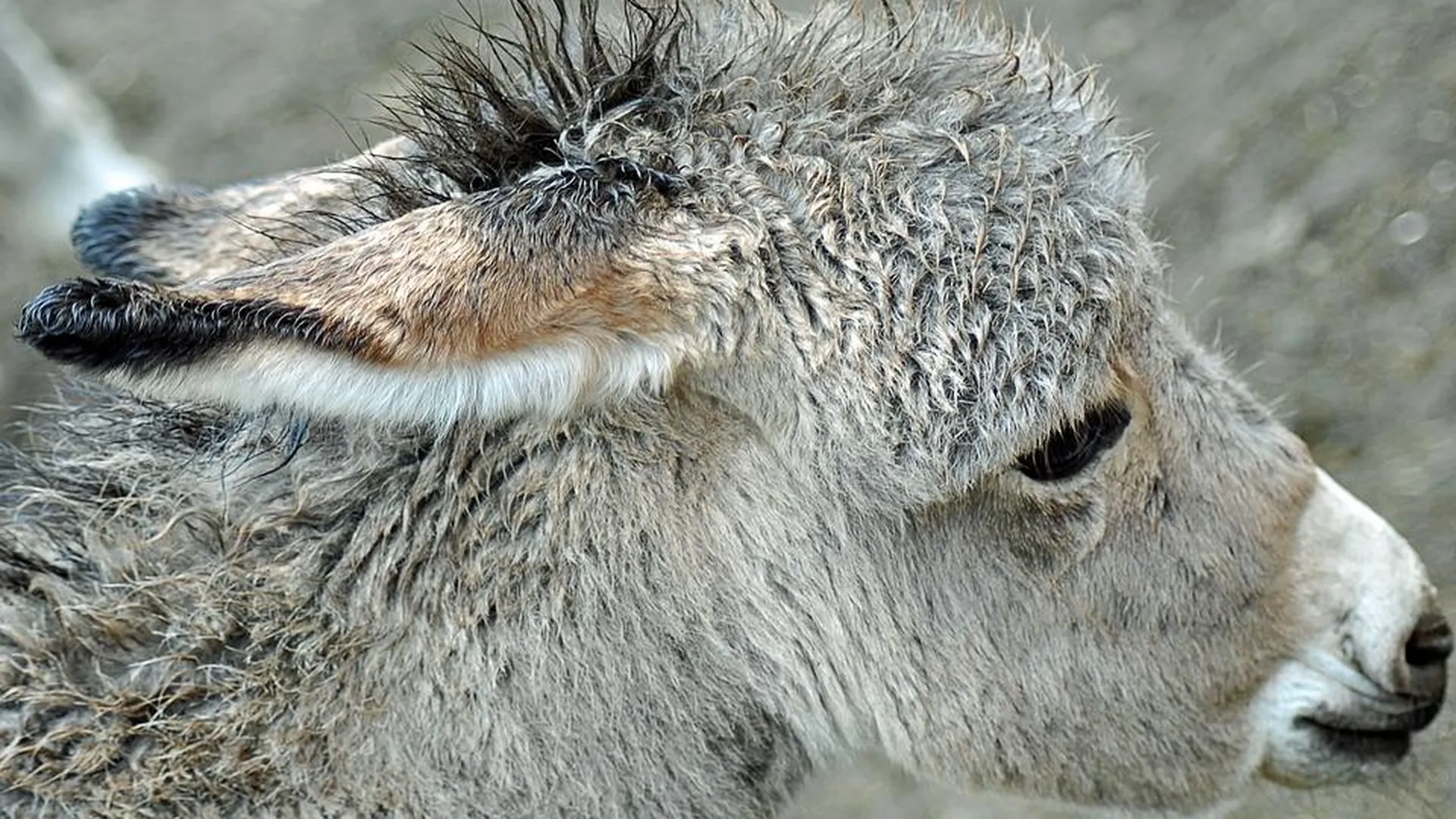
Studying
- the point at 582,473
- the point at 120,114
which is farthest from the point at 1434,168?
the point at 120,114

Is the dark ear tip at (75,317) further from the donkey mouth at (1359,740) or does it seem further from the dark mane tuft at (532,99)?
the donkey mouth at (1359,740)

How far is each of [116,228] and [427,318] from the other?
1.93 meters

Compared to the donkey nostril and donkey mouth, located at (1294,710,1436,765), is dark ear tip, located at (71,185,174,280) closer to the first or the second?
donkey mouth, located at (1294,710,1436,765)

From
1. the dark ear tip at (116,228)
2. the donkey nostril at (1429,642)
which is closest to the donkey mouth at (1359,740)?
the donkey nostril at (1429,642)

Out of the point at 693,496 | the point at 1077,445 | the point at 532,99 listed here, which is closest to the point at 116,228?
the point at 532,99

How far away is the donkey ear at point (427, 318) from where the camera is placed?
2141 millimetres

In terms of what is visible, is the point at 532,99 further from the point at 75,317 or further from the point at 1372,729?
the point at 1372,729

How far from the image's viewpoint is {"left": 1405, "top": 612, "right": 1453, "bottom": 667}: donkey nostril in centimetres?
330

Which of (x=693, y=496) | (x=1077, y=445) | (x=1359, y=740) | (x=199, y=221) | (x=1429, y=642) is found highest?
(x=199, y=221)

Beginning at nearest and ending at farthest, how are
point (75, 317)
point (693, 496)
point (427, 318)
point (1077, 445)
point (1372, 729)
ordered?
point (75, 317), point (427, 318), point (693, 496), point (1077, 445), point (1372, 729)

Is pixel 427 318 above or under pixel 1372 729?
above

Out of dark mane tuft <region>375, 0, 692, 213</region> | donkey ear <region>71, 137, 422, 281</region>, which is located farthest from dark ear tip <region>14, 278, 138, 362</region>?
donkey ear <region>71, 137, 422, 281</region>

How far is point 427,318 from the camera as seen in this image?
233 centimetres

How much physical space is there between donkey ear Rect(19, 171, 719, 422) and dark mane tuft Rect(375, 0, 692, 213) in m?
0.31
